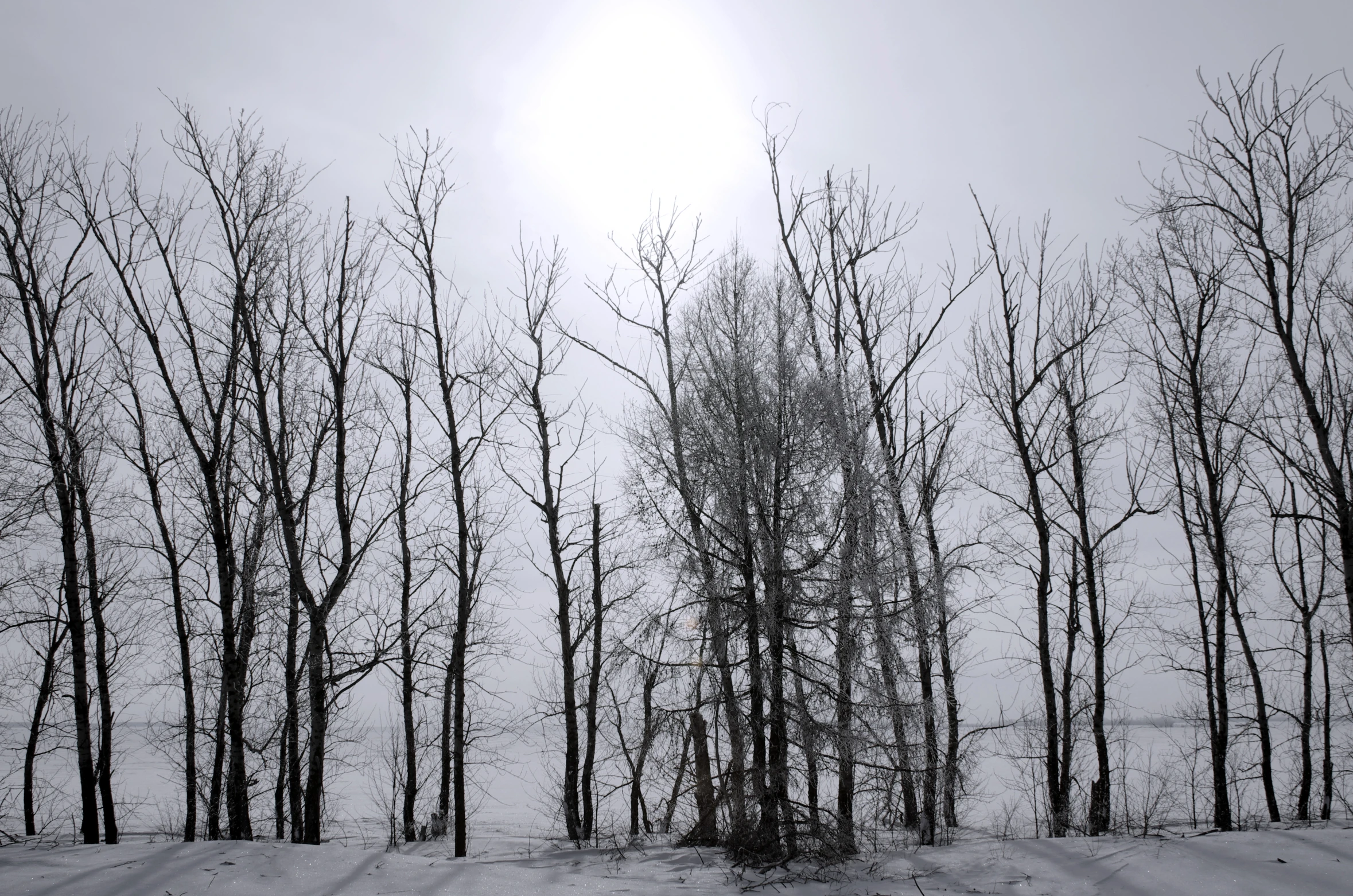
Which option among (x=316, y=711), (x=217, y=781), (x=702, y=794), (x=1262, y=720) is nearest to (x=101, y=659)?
(x=217, y=781)

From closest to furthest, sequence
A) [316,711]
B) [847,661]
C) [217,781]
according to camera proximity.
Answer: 1. [847,661]
2. [316,711]
3. [217,781]

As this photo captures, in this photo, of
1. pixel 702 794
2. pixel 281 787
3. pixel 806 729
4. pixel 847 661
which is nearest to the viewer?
pixel 806 729

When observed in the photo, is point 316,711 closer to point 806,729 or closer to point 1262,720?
point 806,729

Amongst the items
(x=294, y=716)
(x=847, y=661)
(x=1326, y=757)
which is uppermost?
(x=847, y=661)

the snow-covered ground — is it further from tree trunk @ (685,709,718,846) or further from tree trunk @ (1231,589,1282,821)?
tree trunk @ (1231,589,1282,821)

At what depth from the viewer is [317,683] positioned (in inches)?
378

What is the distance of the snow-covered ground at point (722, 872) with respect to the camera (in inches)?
234

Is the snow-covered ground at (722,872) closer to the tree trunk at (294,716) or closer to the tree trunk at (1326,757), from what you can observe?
the tree trunk at (294,716)

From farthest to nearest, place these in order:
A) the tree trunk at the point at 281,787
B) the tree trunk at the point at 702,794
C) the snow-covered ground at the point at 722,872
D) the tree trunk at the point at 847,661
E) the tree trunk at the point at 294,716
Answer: the tree trunk at the point at 281,787
the tree trunk at the point at 294,716
the tree trunk at the point at 702,794
the tree trunk at the point at 847,661
the snow-covered ground at the point at 722,872

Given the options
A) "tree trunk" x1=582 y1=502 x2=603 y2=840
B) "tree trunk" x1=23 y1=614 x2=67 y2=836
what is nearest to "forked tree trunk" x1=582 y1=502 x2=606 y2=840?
"tree trunk" x1=582 y1=502 x2=603 y2=840

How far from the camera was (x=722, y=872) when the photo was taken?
7367mm

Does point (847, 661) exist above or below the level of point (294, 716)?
above

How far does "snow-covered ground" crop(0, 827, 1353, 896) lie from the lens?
593 cm

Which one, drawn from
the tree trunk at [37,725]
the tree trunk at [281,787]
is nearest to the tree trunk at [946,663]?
the tree trunk at [281,787]
